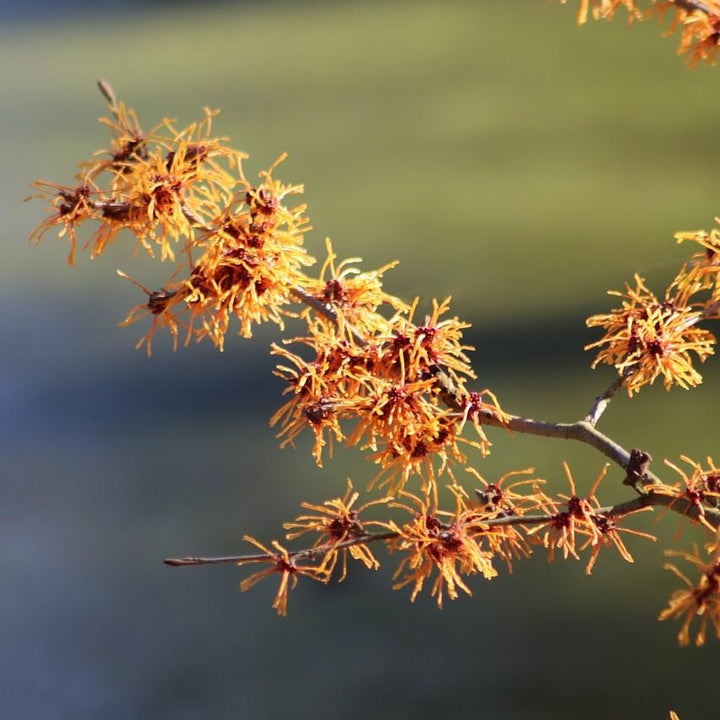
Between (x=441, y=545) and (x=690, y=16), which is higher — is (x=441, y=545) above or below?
below

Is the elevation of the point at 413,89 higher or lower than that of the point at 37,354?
higher

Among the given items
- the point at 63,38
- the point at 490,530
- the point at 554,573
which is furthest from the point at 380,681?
the point at 63,38

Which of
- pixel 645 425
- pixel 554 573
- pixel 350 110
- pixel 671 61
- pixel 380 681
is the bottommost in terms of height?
pixel 380 681

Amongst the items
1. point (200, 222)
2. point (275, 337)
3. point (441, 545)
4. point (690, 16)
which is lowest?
point (275, 337)

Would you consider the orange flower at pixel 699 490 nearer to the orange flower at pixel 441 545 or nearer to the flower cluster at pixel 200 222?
the orange flower at pixel 441 545

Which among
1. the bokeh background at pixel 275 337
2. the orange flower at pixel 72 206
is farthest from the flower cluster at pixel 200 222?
the bokeh background at pixel 275 337

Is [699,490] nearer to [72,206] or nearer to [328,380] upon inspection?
[328,380]

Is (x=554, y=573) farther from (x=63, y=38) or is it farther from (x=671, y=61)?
(x=63, y=38)

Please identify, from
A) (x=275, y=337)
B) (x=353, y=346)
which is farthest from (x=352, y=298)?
(x=275, y=337)
